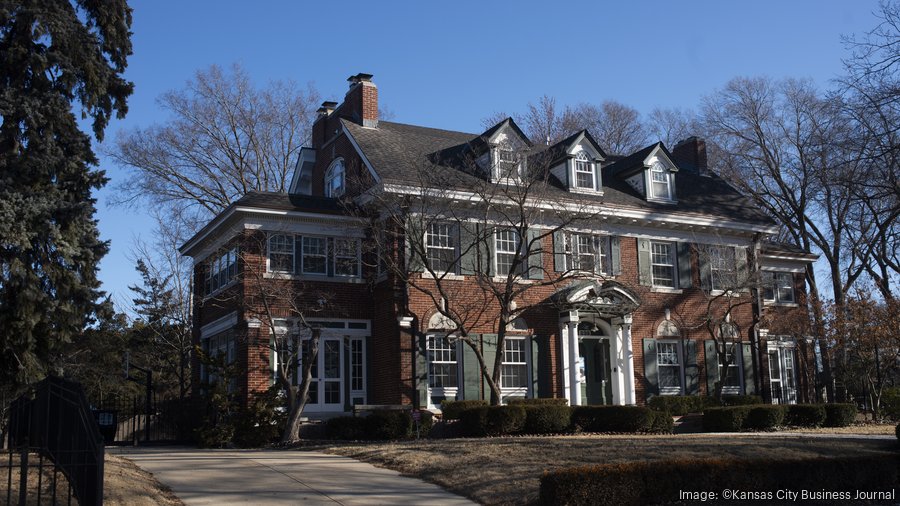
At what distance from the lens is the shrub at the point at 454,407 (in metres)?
22.4

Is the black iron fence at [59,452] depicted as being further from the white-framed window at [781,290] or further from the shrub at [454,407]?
the white-framed window at [781,290]

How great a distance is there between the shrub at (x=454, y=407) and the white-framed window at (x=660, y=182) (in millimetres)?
10616

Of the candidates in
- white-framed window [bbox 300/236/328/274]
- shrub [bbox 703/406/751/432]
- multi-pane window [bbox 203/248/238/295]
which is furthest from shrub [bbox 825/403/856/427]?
multi-pane window [bbox 203/248/238/295]

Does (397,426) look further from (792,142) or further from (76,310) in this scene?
Answer: (792,142)

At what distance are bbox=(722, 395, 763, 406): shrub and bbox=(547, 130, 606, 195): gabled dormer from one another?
763 cm

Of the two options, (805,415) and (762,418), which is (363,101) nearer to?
(762,418)

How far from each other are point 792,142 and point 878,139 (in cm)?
2380

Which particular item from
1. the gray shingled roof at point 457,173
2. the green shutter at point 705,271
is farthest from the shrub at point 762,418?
the gray shingled roof at point 457,173

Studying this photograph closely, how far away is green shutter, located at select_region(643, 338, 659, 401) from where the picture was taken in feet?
90.3

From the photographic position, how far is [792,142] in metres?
39.8

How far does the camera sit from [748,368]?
29812 mm

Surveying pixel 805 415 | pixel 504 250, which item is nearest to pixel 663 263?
pixel 504 250

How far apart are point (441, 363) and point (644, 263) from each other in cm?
799

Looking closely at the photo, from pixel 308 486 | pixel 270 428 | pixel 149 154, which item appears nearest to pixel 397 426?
pixel 270 428
